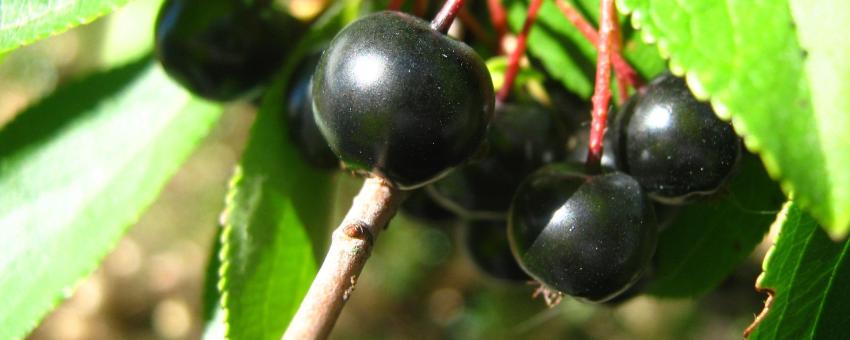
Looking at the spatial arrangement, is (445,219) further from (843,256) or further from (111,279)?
(111,279)

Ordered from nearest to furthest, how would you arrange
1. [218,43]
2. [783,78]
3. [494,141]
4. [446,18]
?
[783,78], [446,18], [494,141], [218,43]

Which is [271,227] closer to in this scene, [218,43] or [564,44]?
[218,43]

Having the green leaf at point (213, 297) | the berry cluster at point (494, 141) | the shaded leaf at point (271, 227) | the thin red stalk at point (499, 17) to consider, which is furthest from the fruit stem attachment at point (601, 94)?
the green leaf at point (213, 297)

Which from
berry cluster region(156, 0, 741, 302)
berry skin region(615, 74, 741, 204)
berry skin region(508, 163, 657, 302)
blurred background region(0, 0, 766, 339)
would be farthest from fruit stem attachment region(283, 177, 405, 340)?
blurred background region(0, 0, 766, 339)

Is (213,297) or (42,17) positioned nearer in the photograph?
(42,17)

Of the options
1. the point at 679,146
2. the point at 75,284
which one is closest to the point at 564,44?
the point at 679,146

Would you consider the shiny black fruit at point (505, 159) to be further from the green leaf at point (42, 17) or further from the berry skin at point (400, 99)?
the green leaf at point (42, 17)

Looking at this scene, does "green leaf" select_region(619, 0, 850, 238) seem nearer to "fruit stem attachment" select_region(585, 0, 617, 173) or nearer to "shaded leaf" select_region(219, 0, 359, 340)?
"fruit stem attachment" select_region(585, 0, 617, 173)
